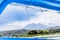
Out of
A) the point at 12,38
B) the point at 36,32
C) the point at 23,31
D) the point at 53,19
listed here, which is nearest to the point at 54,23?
the point at 53,19

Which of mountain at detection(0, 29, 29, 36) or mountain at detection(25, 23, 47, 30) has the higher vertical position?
mountain at detection(25, 23, 47, 30)

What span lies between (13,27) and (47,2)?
399mm

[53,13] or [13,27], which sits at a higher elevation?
[53,13]

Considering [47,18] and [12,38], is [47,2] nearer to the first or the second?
[47,18]

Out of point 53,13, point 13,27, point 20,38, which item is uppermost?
point 53,13

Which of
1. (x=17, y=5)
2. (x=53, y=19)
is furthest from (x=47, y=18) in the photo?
(x=17, y=5)

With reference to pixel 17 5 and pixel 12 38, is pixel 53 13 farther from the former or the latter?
pixel 12 38

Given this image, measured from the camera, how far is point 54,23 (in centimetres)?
156

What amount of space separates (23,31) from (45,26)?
0.21 metres

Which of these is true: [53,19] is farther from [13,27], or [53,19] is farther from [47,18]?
[13,27]

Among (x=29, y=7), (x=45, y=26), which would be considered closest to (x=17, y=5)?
(x=29, y=7)

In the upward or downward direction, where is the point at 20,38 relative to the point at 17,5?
downward

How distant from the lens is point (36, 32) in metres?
1.55

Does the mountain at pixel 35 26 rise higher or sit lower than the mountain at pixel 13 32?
higher
